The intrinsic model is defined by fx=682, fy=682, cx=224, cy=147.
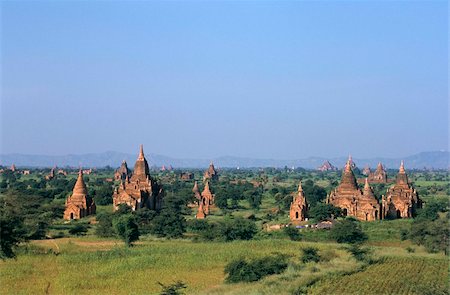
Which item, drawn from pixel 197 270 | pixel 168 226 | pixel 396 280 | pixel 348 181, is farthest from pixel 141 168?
pixel 396 280

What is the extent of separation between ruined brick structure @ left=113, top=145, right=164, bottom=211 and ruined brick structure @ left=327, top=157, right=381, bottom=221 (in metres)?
16.5

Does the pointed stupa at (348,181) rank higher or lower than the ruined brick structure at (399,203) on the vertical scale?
higher

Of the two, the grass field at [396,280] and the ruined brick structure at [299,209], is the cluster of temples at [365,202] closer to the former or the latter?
the ruined brick structure at [299,209]

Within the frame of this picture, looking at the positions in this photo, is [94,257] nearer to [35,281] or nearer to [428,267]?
[35,281]

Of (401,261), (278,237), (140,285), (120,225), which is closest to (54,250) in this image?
(120,225)

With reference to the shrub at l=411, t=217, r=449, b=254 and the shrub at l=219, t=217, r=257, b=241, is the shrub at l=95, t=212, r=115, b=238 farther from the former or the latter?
the shrub at l=411, t=217, r=449, b=254

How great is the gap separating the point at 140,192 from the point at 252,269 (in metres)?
29.1

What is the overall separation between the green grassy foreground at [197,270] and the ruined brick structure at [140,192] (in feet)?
48.3

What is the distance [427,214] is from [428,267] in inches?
928

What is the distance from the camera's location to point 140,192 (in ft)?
203

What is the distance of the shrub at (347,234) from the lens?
157 ft

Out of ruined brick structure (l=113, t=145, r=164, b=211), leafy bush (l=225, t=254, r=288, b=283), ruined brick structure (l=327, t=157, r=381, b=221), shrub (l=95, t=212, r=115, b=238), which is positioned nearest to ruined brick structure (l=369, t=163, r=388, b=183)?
ruined brick structure (l=327, t=157, r=381, b=221)

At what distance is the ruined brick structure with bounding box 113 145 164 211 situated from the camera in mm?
61625

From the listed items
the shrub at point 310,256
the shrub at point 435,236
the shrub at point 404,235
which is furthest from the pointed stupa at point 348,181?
the shrub at point 310,256
